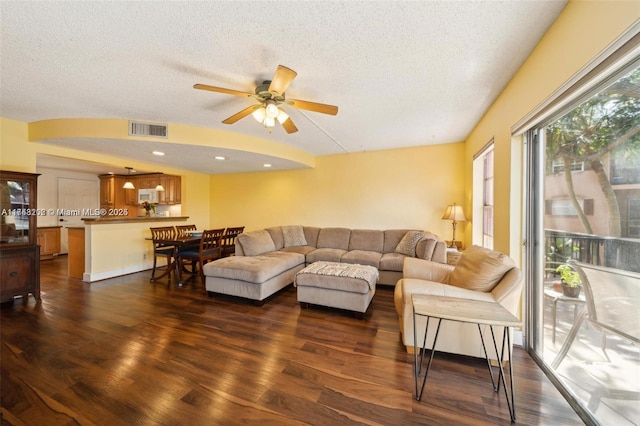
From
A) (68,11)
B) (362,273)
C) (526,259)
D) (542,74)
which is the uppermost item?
(68,11)

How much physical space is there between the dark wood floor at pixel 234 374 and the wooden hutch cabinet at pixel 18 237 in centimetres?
30

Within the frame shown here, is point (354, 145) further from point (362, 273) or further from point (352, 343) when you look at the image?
point (352, 343)

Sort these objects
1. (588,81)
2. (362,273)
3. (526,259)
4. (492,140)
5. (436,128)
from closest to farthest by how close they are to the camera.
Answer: (588,81)
(526,259)
(492,140)
(362,273)
(436,128)

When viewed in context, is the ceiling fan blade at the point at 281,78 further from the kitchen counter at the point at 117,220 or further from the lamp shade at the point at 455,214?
the kitchen counter at the point at 117,220

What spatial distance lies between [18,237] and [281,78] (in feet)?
13.2

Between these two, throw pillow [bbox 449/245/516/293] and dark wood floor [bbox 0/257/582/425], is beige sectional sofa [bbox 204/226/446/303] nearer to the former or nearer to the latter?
dark wood floor [bbox 0/257/582/425]

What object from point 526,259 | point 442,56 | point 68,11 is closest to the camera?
point 68,11

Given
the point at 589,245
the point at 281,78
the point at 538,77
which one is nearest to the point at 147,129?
the point at 281,78

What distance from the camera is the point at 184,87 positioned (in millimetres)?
2205

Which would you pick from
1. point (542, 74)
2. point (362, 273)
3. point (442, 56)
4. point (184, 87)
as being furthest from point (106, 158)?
point (542, 74)

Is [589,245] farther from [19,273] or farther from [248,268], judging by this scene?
[19,273]

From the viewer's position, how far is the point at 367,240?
171 inches

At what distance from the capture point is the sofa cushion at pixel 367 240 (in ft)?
14.0

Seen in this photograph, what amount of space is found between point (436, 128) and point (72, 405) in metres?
4.49
